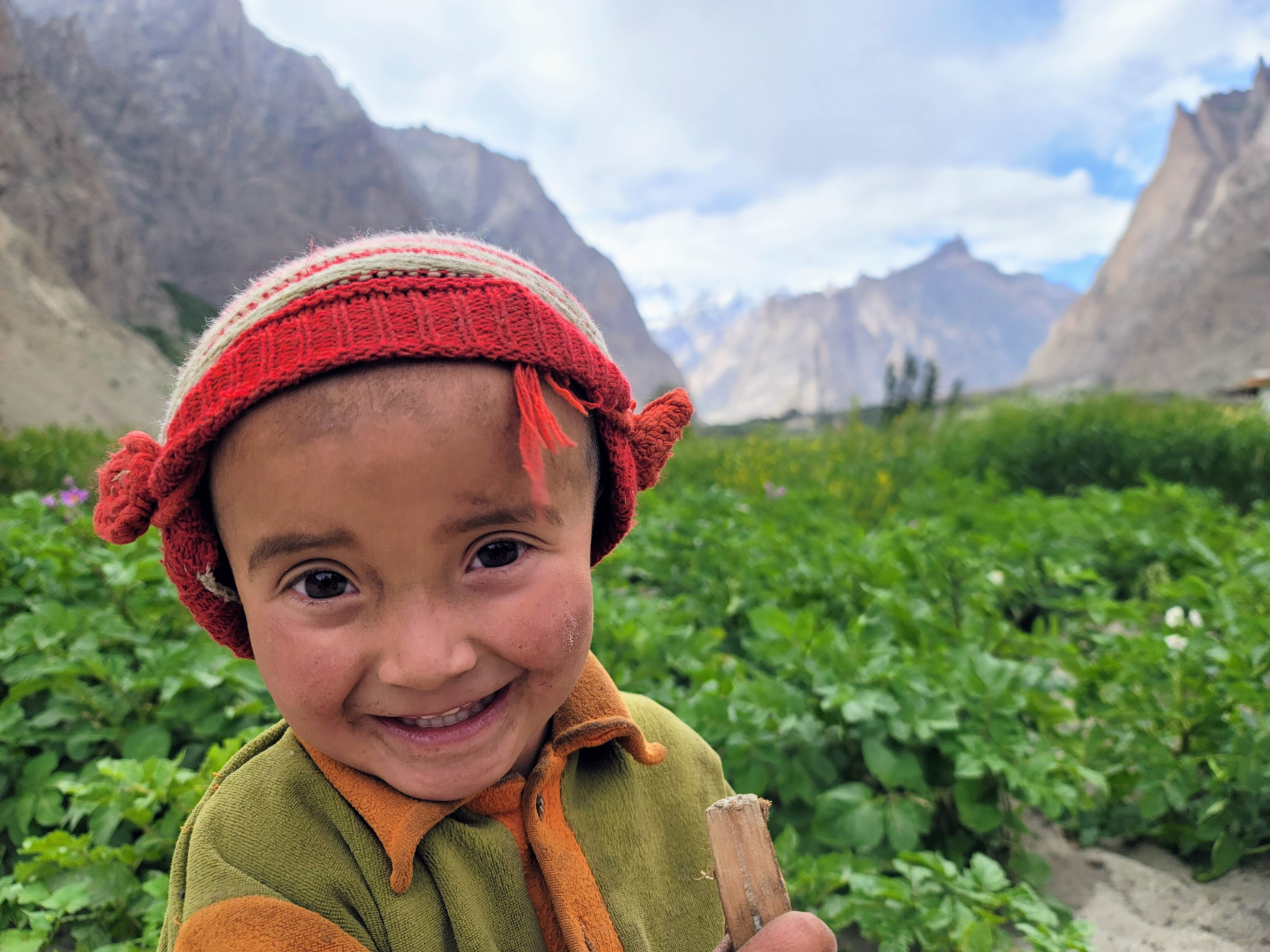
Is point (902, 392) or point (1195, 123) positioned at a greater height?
point (1195, 123)

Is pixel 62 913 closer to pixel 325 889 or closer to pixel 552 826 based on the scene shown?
pixel 325 889

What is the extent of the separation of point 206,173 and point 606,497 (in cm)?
8147

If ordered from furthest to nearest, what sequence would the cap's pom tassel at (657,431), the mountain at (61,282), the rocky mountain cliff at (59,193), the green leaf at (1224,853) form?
the rocky mountain cliff at (59,193) < the mountain at (61,282) < the green leaf at (1224,853) < the cap's pom tassel at (657,431)

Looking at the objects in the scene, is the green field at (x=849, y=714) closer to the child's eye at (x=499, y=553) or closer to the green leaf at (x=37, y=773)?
the green leaf at (x=37, y=773)

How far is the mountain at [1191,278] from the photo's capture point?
6650cm

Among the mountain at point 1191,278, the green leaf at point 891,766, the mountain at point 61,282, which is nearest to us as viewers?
the green leaf at point 891,766

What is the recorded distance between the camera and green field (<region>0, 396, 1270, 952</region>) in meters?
1.63

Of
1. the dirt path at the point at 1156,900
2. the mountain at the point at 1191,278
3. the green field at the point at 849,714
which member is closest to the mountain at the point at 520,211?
the mountain at the point at 1191,278

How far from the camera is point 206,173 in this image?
2702 inches

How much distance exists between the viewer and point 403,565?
31.9 inches

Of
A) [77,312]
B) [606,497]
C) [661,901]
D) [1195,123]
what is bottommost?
[661,901]

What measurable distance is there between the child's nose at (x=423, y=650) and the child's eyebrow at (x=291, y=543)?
4.0 inches

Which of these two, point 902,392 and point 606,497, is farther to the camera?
point 902,392

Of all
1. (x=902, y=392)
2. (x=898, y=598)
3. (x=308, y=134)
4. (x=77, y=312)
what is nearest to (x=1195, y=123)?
(x=902, y=392)
